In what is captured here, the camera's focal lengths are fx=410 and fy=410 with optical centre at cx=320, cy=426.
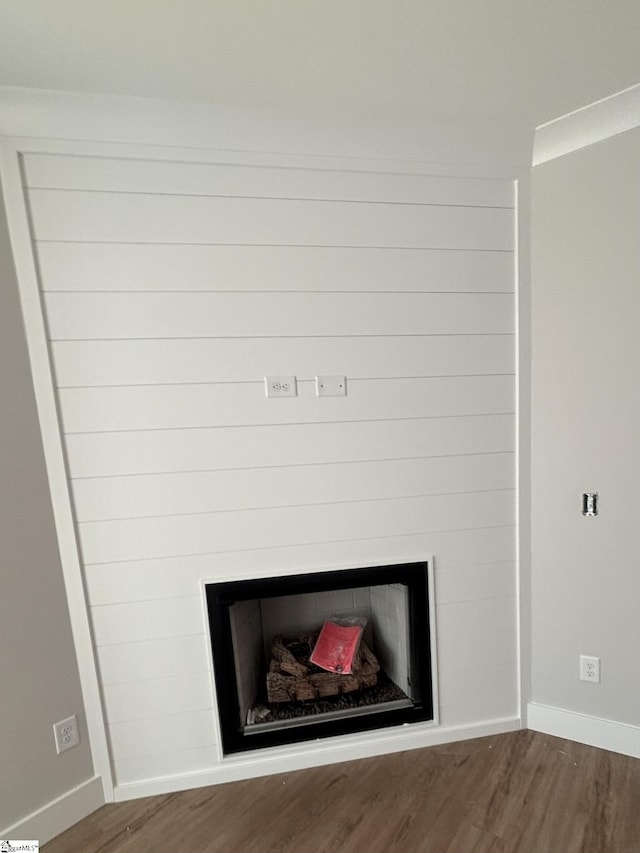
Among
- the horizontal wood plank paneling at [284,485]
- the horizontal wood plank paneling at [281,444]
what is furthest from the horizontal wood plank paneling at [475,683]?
the horizontal wood plank paneling at [281,444]

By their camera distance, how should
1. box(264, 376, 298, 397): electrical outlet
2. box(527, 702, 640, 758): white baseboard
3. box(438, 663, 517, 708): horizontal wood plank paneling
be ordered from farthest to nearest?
box(438, 663, 517, 708): horizontal wood plank paneling < box(527, 702, 640, 758): white baseboard < box(264, 376, 298, 397): electrical outlet

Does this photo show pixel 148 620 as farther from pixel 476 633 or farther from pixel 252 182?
pixel 252 182

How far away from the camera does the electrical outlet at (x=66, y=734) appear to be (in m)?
1.49

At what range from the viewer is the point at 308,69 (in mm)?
1265

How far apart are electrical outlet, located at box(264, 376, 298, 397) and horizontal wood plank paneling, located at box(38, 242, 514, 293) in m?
0.34

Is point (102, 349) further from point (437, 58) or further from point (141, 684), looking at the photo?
point (437, 58)

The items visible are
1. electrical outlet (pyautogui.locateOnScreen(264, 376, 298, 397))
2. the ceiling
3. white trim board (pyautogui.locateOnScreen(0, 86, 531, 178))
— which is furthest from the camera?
electrical outlet (pyautogui.locateOnScreen(264, 376, 298, 397))

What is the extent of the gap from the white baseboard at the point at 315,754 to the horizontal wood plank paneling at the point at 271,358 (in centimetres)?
154

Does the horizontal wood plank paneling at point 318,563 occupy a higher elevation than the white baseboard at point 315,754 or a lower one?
higher

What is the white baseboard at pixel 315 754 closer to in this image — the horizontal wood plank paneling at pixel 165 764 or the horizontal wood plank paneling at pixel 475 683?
the horizontal wood plank paneling at pixel 165 764

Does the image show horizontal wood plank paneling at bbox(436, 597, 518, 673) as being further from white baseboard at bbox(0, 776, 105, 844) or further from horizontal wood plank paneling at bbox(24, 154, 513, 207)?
horizontal wood plank paneling at bbox(24, 154, 513, 207)

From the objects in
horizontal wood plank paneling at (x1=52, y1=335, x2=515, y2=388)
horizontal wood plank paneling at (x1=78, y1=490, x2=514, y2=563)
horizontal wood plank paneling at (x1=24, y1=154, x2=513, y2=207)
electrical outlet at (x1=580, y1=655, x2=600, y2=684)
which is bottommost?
electrical outlet at (x1=580, y1=655, x2=600, y2=684)

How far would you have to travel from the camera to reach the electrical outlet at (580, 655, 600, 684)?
1.70 m

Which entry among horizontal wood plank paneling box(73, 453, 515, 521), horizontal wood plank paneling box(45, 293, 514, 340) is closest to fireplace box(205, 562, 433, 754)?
horizontal wood plank paneling box(73, 453, 515, 521)
